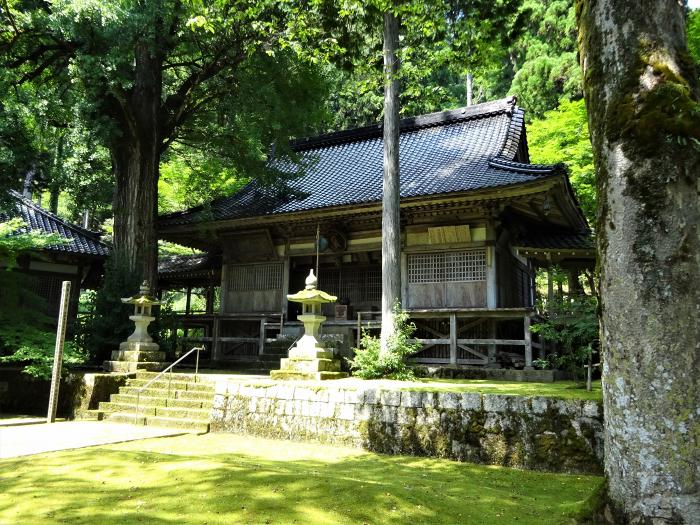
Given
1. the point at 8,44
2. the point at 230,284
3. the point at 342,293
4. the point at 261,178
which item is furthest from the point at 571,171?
the point at 8,44

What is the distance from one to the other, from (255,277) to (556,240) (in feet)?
27.3

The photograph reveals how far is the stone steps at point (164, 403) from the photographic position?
8.20m

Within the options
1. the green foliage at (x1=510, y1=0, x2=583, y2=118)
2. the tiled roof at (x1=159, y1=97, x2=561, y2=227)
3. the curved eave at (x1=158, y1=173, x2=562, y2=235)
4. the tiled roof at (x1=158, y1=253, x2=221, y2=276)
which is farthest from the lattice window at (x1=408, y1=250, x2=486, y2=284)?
the green foliage at (x1=510, y1=0, x2=583, y2=118)

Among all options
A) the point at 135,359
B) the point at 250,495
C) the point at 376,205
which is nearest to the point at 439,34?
the point at 376,205

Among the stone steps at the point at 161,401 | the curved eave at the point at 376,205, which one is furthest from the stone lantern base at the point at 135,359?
the curved eave at the point at 376,205

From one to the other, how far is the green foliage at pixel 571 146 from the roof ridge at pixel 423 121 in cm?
255

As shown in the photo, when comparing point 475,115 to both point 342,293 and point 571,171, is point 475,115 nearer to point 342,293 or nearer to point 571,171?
point 571,171

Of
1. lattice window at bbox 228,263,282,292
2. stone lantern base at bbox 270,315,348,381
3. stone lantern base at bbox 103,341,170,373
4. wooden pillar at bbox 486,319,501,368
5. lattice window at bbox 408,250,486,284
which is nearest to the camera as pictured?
stone lantern base at bbox 270,315,348,381

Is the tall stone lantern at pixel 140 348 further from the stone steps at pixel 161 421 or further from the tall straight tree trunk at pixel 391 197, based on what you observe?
the tall straight tree trunk at pixel 391 197

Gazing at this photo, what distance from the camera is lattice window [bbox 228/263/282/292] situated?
14500 mm

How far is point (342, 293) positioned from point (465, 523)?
12.2 m

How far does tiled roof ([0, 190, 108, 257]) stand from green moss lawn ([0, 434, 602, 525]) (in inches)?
450

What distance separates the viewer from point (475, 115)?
16.3 meters

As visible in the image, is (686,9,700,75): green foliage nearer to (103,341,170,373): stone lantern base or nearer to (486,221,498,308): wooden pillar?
(486,221,498,308): wooden pillar
